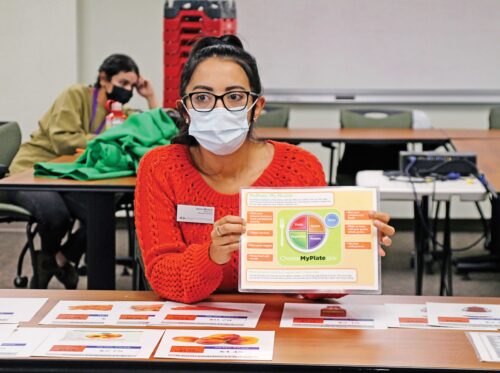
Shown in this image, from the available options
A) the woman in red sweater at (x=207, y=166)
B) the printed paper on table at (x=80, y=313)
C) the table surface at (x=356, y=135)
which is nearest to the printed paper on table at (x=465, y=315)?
the woman in red sweater at (x=207, y=166)

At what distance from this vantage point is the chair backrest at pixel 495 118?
618 centimetres

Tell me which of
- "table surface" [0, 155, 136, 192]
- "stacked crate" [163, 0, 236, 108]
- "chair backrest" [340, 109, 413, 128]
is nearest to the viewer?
"table surface" [0, 155, 136, 192]

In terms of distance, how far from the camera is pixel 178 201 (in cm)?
229

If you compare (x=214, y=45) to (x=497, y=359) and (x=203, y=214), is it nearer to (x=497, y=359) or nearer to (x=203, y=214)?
(x=203, y=214)

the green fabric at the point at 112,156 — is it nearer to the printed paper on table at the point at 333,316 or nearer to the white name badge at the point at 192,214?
the white name badge at the point at 192,214

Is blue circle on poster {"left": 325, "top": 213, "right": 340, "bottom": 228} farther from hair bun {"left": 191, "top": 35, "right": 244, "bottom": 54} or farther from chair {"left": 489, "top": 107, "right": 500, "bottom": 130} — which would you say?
chair {"left": 489, "top": 107, "right": 500, "bottom": 130}

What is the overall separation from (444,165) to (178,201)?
2.21m

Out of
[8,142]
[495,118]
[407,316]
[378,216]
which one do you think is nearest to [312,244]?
[378,216]

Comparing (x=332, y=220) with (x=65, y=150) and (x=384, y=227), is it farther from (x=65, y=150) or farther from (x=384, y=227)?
(x=65, y=150)

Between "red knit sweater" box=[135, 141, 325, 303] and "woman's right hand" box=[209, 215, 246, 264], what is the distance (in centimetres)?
9

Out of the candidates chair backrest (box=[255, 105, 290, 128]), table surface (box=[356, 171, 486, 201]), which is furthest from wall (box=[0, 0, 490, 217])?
table surface (box=[356, 171, 486, 201])

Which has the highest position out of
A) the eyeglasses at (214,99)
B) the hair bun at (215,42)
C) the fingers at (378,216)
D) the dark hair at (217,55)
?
the hair bun at (215,42)

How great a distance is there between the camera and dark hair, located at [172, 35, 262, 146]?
230 cm

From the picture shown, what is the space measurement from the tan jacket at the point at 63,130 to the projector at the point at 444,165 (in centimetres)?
171
